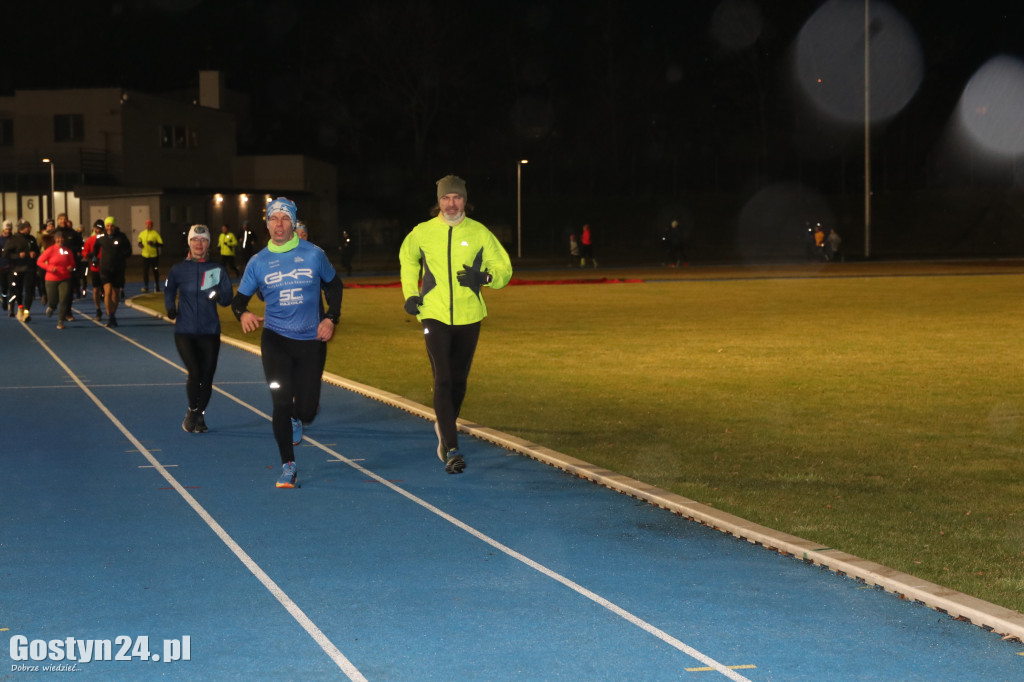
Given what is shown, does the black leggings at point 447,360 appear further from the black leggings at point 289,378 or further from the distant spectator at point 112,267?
the distant spectator at point 112,267

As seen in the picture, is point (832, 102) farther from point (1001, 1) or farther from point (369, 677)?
point (369, 677)

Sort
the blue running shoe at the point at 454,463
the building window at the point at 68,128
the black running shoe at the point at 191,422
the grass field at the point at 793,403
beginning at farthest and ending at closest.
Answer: the building window at the point at 68,128
the black running shoe at the point at 191,422
the blue running shoe at the point at 454,463
the grass field at the point at 793,403

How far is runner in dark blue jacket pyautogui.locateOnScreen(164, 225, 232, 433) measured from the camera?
1158 cm

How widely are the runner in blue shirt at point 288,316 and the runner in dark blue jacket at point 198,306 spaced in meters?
2.55

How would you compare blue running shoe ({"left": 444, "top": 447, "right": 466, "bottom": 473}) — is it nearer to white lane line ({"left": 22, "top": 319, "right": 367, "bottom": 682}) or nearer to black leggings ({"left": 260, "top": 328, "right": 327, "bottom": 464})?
Result: black leggings ({"left": 260, "top": 328, "right": 327, "bottom": 464})

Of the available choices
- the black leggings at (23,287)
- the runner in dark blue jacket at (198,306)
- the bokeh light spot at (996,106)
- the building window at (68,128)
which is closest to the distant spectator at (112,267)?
the black leggings at (23,287)

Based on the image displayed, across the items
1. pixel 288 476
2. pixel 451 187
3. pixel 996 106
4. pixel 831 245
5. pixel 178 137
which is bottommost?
pixel 288 476

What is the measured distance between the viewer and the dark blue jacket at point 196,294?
11648 mm

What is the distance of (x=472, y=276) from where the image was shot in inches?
361

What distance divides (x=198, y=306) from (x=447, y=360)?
3.32m

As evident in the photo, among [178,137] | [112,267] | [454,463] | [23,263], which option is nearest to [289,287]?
[454,463]

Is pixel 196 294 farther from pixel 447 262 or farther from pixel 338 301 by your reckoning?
pixel 447 262

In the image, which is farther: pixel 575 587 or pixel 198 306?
pixel 198 306

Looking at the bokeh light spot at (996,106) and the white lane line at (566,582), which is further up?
the bokeh light spot at (996,106)
